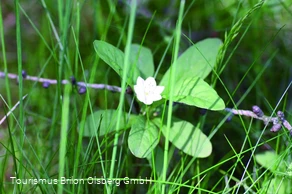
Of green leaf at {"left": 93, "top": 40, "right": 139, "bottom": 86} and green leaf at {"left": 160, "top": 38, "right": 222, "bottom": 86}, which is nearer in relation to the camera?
green leaf at {"left": 93, "top": 40, "right": 139, "bottom": 86}

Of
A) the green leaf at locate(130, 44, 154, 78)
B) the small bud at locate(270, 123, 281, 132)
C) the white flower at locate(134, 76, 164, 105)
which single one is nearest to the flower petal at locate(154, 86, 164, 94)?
the white flower at locate(134, 76, 164, 105)

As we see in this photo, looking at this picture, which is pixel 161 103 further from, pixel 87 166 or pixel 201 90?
pixel 87 166

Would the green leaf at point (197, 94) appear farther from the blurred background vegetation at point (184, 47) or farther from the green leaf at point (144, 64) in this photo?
the blurred background vegetation at point (184, 47)

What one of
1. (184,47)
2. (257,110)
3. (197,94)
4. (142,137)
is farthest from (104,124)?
(184,47)

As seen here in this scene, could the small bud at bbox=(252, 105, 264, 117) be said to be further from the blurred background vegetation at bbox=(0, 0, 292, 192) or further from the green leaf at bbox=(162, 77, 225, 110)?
the blurred background vegetation at bbox=(0, 0, 292, 192)

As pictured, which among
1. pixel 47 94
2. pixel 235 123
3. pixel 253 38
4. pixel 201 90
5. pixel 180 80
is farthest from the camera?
pixel 253 38

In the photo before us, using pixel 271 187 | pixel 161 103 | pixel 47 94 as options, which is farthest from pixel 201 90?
pixel 47 94

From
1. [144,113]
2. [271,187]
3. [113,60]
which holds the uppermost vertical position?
[113,60]
